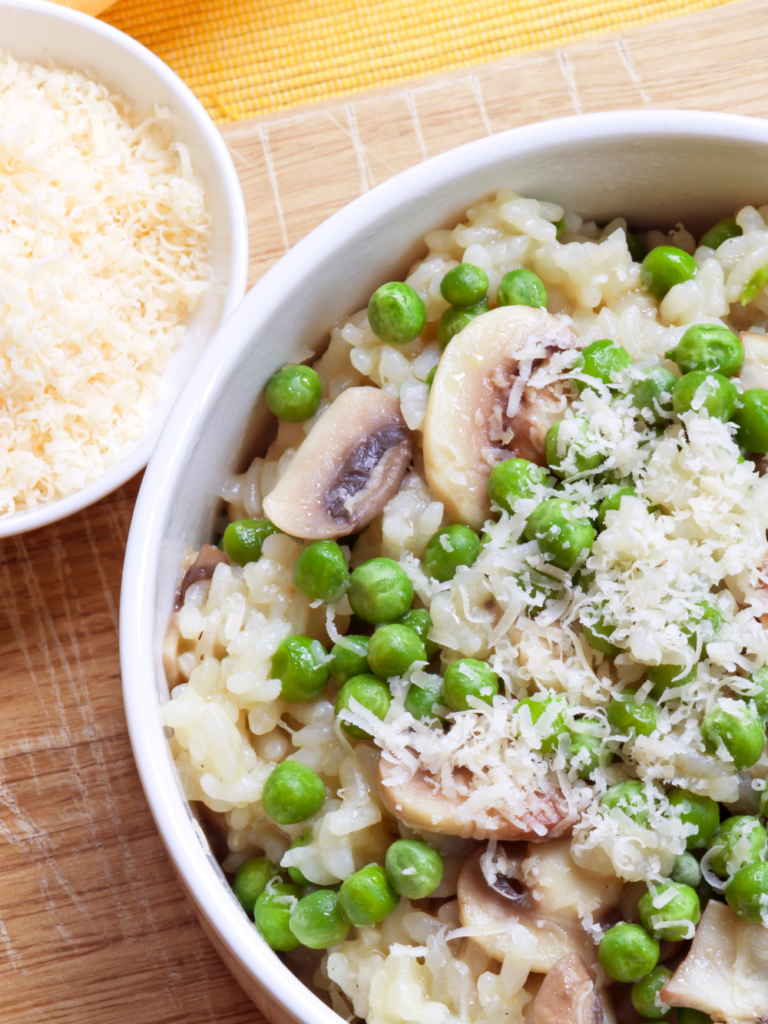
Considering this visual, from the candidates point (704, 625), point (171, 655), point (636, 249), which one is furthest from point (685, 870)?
point (636, 249)

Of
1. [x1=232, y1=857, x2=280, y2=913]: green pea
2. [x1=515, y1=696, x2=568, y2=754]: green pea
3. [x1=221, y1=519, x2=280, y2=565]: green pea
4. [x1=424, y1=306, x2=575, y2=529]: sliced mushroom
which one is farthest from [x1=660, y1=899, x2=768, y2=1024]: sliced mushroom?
[x1=221, y1=519, x2=280, y2=565]: green pea

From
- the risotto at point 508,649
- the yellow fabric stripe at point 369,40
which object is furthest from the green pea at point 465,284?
the yellow fabric stripe at point 369,40

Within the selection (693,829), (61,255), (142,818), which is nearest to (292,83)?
(61,255)

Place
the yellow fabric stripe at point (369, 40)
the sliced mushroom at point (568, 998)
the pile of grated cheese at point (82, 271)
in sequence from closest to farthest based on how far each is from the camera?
the sliced mushroom at point (568, 998), the pile of grated cheese at point (82, 271), the yellow fabric stripe at point (369, 40)

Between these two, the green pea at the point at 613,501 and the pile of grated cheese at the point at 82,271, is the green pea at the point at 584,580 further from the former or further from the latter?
the pile of grated cheese at the point at 82,271

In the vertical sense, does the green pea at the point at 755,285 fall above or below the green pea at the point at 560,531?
above

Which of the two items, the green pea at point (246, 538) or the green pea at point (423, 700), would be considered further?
the green pea at point (246, 538)
